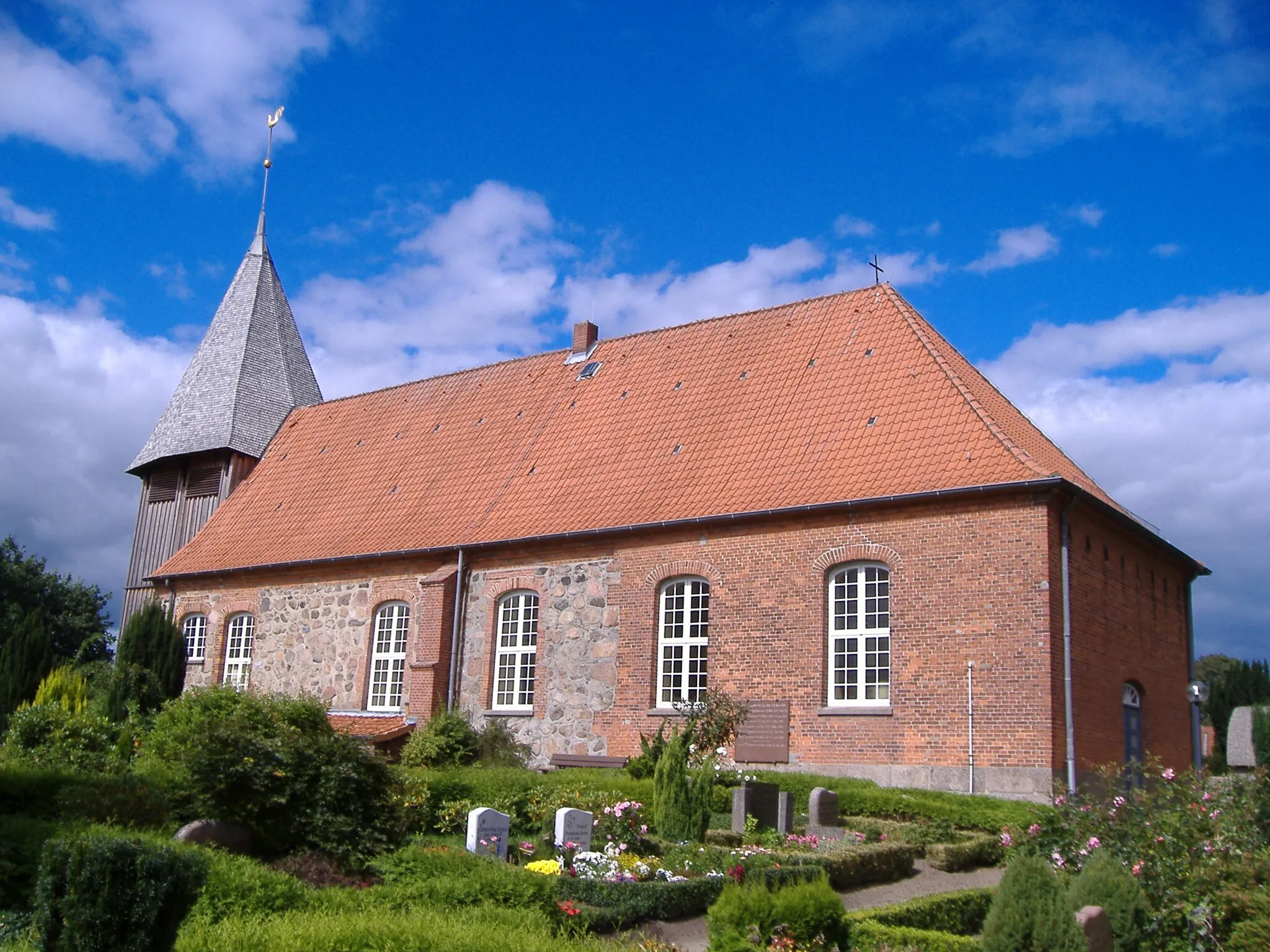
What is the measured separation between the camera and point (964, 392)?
18844 millimetres

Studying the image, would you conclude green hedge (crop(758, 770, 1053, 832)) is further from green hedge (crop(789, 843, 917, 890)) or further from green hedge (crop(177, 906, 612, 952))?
green hedge (crop(177, 906, 612, 952))

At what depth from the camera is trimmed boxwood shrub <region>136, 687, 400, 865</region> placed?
39.7 ft

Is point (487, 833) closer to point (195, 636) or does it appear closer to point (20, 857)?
point (20, 857)

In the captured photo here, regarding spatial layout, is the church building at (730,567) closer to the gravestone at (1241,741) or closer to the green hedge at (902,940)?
the green hedge at (902,940)

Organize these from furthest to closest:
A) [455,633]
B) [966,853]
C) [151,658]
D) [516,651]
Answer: [151,658] → [455,633] → [516,651] → [966,853]

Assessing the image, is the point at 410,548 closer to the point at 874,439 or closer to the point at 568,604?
the point at 568,604

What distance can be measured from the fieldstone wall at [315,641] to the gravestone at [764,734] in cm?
830

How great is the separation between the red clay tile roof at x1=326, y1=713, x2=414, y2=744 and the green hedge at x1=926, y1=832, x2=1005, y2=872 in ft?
30.2

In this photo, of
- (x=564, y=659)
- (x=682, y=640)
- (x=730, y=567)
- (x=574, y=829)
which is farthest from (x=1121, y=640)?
(x=574, y=829)

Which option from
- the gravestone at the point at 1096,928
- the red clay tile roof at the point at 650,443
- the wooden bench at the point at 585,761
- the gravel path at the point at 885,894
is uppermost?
the red clay tile roof at the point at 650,443

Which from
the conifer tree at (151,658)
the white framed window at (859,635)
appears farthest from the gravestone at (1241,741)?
the conifer tree at (151,658)

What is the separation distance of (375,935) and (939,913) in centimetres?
528

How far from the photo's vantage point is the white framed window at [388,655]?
23.1 m

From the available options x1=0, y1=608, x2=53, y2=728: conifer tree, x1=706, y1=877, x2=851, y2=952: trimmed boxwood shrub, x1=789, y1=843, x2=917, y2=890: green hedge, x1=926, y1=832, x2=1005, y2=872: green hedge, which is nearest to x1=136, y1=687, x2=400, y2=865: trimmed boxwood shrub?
x1=706, y1=877, x2=851, y2=952: trimmed boxwood shrub
